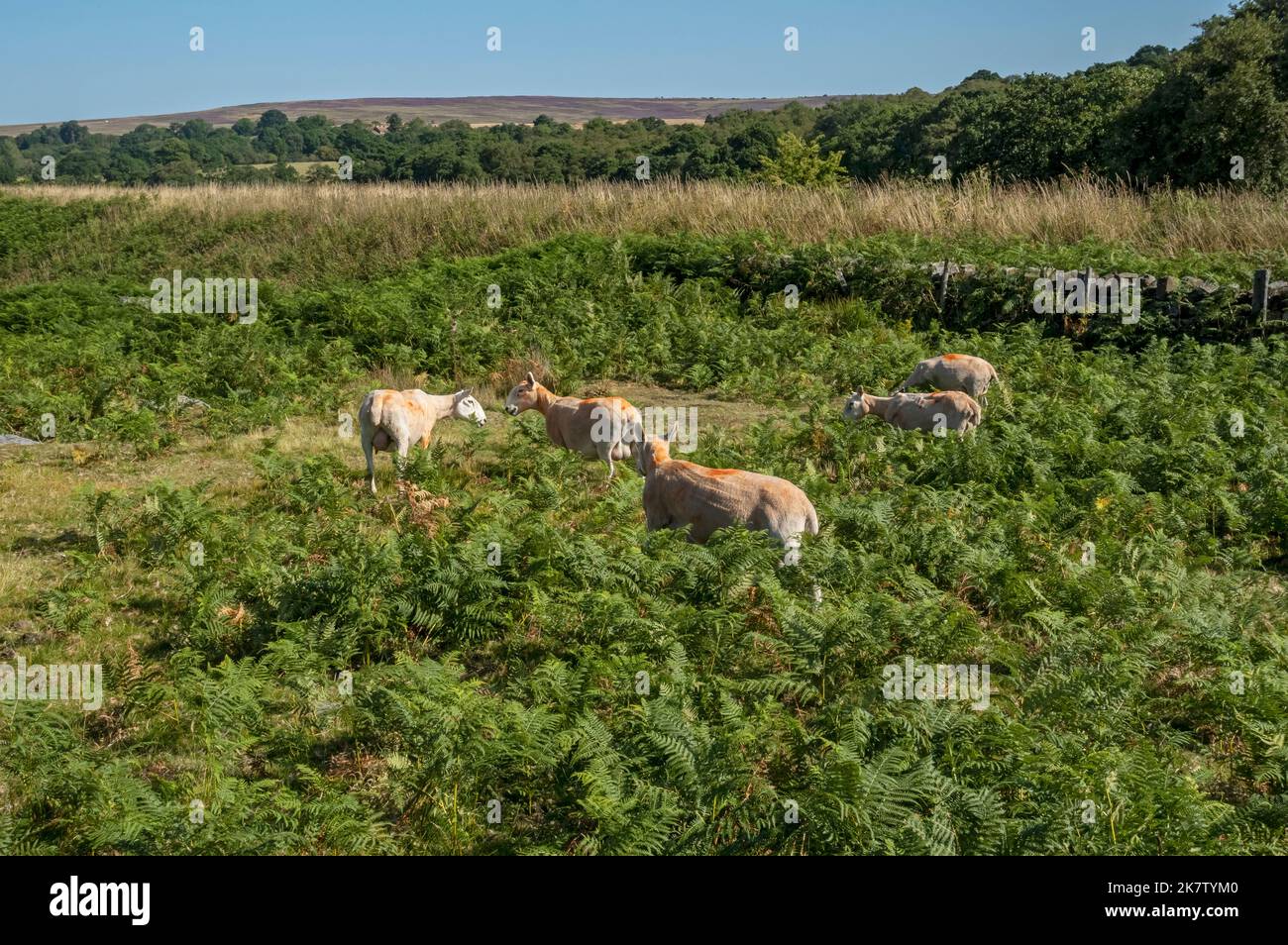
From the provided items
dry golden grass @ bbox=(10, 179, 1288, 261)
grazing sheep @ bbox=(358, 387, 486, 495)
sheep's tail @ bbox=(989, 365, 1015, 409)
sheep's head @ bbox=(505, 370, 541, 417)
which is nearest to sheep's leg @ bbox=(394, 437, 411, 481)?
grazing sheep @ bbox=(358, 387, 486, 495)

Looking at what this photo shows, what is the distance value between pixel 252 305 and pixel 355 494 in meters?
8.73

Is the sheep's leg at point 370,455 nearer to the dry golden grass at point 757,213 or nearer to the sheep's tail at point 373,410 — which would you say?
the sheep's tail at point 373,410

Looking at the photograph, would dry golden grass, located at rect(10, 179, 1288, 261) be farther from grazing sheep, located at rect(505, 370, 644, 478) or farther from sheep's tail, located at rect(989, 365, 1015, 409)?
grazing sheep, located at rect(505, 370, 644, 478)

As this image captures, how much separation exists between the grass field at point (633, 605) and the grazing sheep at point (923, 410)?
1.69 feet

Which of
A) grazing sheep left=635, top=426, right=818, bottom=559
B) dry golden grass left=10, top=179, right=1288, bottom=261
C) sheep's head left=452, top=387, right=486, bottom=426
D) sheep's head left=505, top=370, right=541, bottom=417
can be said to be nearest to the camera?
grazing sheep left=635, top=426, right=818, bottom=559

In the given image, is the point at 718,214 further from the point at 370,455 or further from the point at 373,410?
the point at 370,455

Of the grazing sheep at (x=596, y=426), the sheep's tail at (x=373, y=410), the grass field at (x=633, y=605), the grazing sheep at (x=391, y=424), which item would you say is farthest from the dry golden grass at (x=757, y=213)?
the sheep's tail at (x=373, y=410)

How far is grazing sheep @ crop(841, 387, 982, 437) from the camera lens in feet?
40.8

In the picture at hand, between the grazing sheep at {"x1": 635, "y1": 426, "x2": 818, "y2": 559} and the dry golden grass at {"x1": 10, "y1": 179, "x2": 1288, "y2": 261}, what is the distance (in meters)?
13.5

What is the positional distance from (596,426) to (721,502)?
3.47 meters

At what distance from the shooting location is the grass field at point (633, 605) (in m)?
5.80

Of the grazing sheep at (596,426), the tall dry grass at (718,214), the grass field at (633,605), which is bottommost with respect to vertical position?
the grass field at (633,605)

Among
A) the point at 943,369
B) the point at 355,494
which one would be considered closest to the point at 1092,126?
the point at 943,369
